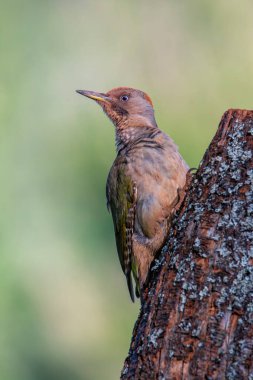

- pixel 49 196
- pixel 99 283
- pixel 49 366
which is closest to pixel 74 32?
pixel 49 196

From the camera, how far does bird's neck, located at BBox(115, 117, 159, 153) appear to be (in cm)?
524

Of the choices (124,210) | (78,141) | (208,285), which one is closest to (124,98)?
(124,210)

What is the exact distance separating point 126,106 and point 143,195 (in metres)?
1.27

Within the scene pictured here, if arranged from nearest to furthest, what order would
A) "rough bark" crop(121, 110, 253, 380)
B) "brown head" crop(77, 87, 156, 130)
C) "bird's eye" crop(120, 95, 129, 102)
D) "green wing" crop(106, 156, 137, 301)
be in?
→ "rough bark" crop(121, 110, 253, 380), "green wing" crop(106, 156, 137, 301), "brown head" crop(77, 87, 156, 130), "bird's eye" crop(120, 95, 129, 102)

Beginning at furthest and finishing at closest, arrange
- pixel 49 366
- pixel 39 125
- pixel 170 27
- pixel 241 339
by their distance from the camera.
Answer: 1. pixel 170 27
2. pixel 39 125
3. pixel 49 366
4. pixel 241 339

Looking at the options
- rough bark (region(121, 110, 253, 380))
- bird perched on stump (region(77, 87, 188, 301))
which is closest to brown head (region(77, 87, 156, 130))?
bird perched on stump (region(77, 87, 188, 301))

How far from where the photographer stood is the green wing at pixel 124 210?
4848mm

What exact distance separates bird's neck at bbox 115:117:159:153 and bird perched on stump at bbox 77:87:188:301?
0.06 feet

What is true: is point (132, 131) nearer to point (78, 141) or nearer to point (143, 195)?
point (143, 195)

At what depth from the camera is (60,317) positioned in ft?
25.1

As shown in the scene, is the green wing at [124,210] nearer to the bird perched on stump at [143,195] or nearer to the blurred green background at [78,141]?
the bird perched on stump at [143,195]

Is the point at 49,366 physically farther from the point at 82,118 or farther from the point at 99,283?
the point at 82,118

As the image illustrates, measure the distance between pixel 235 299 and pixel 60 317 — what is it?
4.64 metres

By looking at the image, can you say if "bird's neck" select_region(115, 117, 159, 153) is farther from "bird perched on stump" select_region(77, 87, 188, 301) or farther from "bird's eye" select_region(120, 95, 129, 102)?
"bird's eye" select_region(120, 95, 129, 102)
